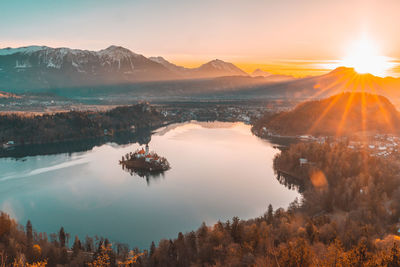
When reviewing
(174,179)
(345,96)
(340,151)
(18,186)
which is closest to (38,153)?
(18,186)

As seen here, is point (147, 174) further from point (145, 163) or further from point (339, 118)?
point (339, 118)

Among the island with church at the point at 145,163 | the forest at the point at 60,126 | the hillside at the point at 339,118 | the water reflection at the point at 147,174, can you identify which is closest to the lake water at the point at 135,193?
the water reflection at the point at 147,174

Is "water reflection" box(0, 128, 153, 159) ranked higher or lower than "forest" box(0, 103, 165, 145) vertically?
lower

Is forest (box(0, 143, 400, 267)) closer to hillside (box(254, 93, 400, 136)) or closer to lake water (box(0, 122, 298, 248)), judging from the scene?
lake water (box(0, 122, 298, 248))

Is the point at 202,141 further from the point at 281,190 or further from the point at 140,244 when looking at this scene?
the point at 140,244

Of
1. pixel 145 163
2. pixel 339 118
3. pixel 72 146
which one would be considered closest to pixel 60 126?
pixel 72 146

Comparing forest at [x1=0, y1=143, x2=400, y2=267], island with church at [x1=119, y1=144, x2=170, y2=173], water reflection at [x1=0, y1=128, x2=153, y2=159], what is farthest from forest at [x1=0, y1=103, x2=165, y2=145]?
forest at [x1=0, y1=143, x2=400, y2=267]
